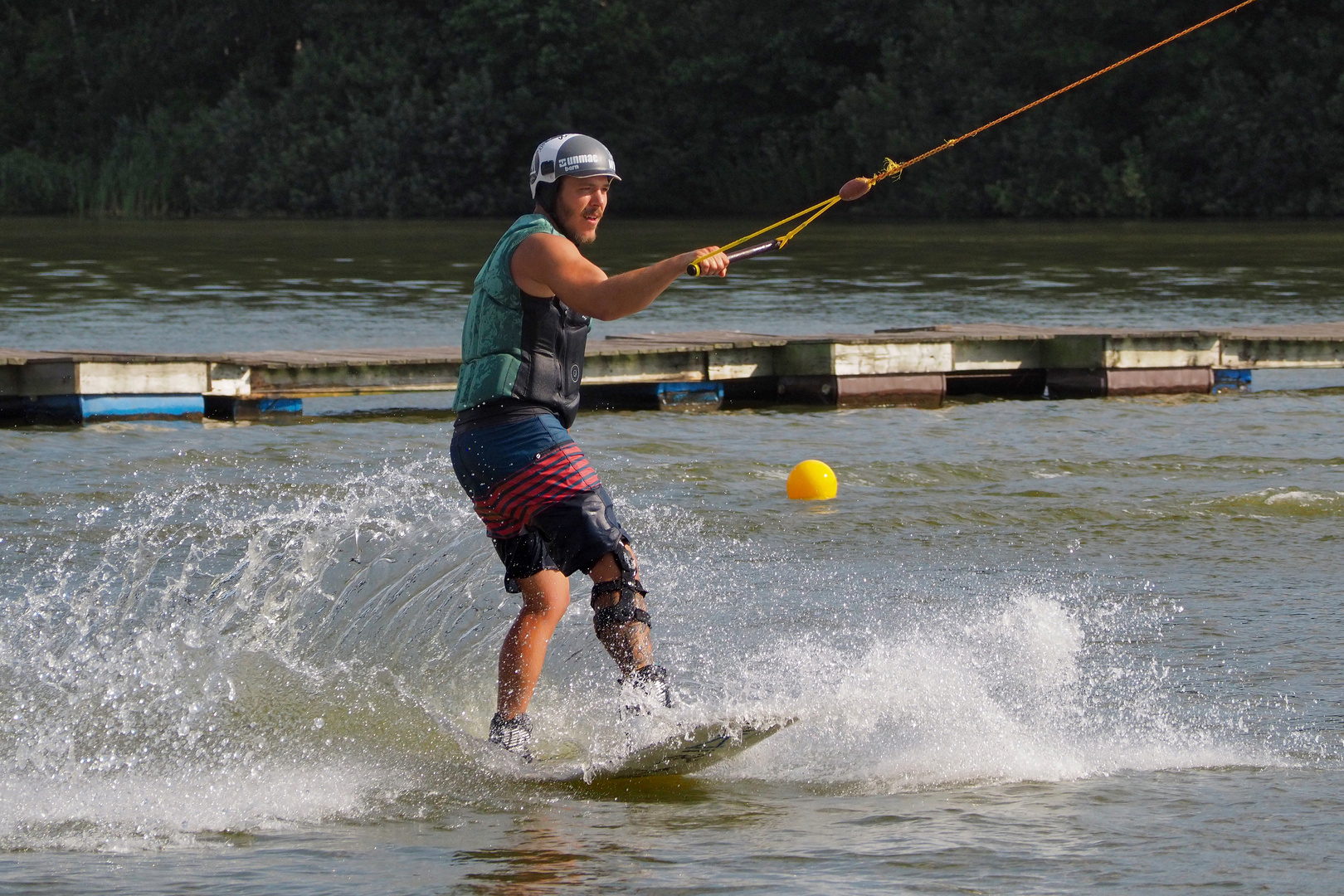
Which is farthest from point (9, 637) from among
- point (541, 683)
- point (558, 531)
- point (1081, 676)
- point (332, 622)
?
point (1081, 676)

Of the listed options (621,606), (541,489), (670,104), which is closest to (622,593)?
(621,606)

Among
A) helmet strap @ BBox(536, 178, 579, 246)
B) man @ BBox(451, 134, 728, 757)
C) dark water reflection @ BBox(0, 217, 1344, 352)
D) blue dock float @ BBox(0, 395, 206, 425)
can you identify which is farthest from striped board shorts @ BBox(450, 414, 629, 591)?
dark water reflection @ BBox(0, 217, 1344, 352)

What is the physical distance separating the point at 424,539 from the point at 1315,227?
109ft

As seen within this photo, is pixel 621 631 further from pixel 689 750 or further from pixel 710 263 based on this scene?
pixel 710 263

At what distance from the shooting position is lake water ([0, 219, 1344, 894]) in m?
4.48

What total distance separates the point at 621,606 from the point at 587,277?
3.01 feet

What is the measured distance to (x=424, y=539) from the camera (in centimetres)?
712

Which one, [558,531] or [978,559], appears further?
[978,559]

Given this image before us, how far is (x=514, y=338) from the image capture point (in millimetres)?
5113

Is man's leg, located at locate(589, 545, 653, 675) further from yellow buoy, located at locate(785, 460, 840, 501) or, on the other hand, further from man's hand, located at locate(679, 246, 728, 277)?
yellow buoy, located at locate(785, 460, 840, 501)

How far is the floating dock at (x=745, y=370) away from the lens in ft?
40.9

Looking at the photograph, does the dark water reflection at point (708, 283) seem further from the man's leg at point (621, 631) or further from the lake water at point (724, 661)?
the man's leg at point (621, 631)

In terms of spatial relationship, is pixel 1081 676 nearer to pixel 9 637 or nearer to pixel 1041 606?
pixel 1041 606

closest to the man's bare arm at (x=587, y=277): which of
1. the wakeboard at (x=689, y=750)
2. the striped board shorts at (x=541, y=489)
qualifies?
the striped board shorts at (x=541, y=489)
